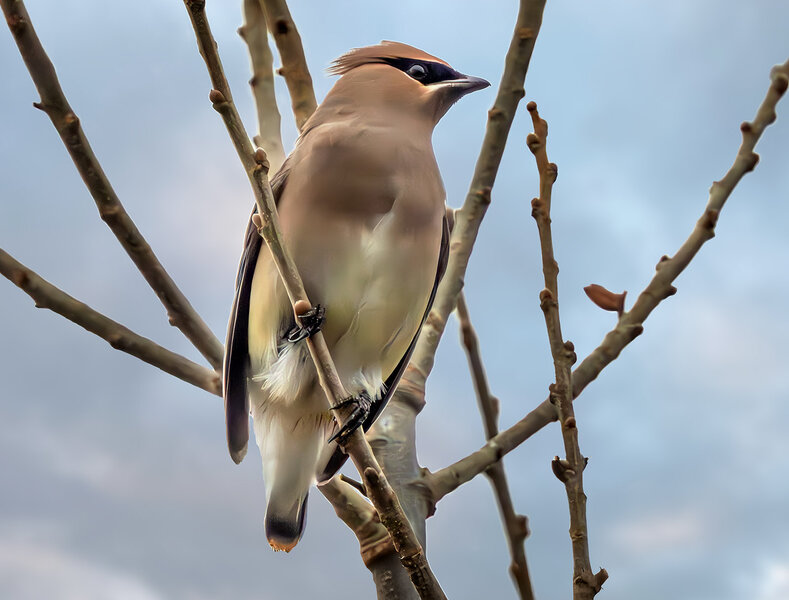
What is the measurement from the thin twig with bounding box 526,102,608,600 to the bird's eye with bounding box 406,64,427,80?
2.60 ft

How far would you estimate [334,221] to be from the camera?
7.25 ft

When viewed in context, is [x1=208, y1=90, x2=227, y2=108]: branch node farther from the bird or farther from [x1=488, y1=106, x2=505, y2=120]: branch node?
[x1=488, y1=106, x2=505, y2=120]: branch node

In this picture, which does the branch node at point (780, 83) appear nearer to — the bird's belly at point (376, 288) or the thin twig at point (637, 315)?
the thin twig at point (637, 315)

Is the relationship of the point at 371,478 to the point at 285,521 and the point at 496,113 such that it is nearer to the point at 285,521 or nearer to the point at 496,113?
the point at 285,521

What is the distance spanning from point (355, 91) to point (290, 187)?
43 cm

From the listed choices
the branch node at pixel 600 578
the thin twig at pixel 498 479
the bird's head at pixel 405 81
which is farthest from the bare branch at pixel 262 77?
the branch node at pixel 600 578

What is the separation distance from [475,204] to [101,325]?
1266 mm

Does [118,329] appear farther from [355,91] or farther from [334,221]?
[355,91]

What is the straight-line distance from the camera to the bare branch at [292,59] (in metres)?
3.10

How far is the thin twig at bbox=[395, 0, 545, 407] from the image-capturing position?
103 inches

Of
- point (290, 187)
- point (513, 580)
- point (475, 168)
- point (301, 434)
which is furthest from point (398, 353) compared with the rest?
point (513, 580)

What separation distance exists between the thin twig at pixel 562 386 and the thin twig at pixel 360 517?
3.04ft

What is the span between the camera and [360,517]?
248 cm

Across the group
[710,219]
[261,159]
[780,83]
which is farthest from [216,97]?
[780,83]
